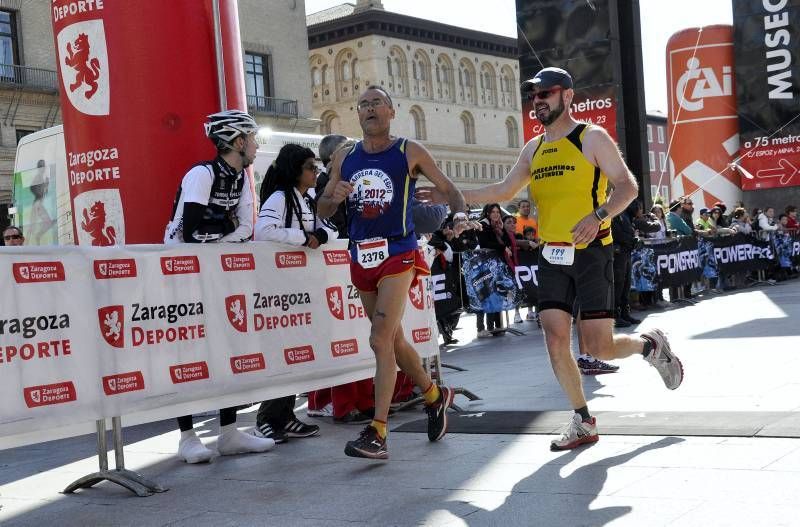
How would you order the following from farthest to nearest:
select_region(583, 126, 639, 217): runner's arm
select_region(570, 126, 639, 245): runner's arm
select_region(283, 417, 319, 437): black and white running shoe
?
select_region(283, 417, 319, 437): black and white running shoe < select_region(583, 126, 639, 217): runner's arm < select_region(570, 126, 639, 245): runner's arm

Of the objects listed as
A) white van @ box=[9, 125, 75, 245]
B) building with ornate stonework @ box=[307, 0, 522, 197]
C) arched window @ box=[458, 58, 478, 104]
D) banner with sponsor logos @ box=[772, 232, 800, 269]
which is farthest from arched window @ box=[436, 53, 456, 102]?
white van @ box=[9, 125, 75, 245]

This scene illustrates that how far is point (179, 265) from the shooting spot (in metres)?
6.03

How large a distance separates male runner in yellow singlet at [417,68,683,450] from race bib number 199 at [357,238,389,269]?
765mm

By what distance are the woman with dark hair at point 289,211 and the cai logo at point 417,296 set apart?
3.16 feet

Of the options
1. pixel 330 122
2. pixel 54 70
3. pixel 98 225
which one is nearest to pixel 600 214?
pixel 98 225

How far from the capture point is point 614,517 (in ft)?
14.1

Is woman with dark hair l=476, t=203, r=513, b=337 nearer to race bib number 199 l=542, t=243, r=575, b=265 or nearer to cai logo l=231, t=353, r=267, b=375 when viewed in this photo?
cai logo l=231, t=353, r=267, b=375

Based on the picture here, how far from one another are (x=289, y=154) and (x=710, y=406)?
3.12 m

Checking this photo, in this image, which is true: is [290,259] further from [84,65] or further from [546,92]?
[84,65]

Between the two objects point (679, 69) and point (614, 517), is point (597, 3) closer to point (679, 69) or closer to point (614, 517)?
point (679, 69)

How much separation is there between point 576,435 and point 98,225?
4.06m

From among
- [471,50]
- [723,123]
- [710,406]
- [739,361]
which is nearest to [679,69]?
[723,123]

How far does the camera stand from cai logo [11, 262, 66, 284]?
521 centimetres

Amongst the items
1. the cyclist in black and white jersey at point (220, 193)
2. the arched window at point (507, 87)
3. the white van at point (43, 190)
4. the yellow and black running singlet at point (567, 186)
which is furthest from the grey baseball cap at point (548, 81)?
the arched window at point (507, 87)
